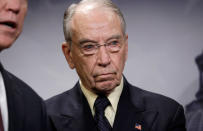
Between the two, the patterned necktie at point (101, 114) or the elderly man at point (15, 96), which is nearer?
the elderly man at point (15, 96)

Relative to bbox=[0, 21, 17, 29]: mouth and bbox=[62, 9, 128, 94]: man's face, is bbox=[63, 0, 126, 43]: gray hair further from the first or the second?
bbox=[0, 21, 17, 29]: mouth

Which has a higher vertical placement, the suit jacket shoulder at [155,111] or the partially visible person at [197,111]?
the suit jacket shoulder at [155,111]

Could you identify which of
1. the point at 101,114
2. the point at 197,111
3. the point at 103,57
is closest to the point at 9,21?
the point at 103,57

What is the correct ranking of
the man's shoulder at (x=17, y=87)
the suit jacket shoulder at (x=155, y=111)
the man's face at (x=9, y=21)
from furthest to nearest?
the suit jacket shoulder at (x=155, y=111) → the man's shoulder at (x=17, y=87) → the man's face at (x=9, y=21)

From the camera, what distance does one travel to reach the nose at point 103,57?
1.53 metres

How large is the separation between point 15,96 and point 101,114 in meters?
0.56

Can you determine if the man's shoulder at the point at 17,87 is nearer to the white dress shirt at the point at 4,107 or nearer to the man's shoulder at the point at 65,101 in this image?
the white dress shirt at the point at 4,107

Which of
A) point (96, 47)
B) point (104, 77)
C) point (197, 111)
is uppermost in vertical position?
point (96, 47)

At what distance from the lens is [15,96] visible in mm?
1123

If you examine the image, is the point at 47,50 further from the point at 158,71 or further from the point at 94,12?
the point at 94,12

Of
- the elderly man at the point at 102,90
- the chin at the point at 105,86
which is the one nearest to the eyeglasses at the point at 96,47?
the elderly man at the point at 102,90

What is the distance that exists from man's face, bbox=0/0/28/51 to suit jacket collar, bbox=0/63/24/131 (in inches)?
5.9

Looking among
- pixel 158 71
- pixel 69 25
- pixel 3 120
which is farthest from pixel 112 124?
pixel 158 71

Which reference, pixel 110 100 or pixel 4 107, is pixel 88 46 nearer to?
pixel 110 100
